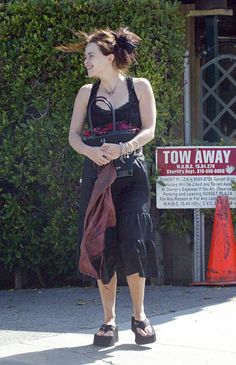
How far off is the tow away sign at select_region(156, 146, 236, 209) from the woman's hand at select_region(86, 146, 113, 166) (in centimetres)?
249

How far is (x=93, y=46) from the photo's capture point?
5441 mm

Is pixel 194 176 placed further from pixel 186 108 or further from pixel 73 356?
pixel 73 356

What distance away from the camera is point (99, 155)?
5.21m

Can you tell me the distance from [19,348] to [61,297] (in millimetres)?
2017

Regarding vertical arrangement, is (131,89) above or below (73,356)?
above

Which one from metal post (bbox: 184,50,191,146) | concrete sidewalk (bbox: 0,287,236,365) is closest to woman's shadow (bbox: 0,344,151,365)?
concrete sidewalk (bbox: 0,287,236,365)

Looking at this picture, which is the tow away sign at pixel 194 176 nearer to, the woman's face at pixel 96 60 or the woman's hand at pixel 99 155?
the woman's face at pixel 96 60

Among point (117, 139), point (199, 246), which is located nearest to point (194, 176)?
point (199, 246)

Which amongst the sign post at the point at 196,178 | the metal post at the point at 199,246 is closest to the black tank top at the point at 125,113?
the sign post at the point at 196,178

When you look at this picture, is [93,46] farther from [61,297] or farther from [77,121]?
[61,297]

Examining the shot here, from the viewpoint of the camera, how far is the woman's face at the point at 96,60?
17.8ft

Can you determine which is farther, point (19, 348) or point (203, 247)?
point (203, 247)

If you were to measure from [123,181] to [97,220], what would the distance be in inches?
12.7

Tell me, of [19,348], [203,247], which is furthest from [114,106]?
[203,247]
